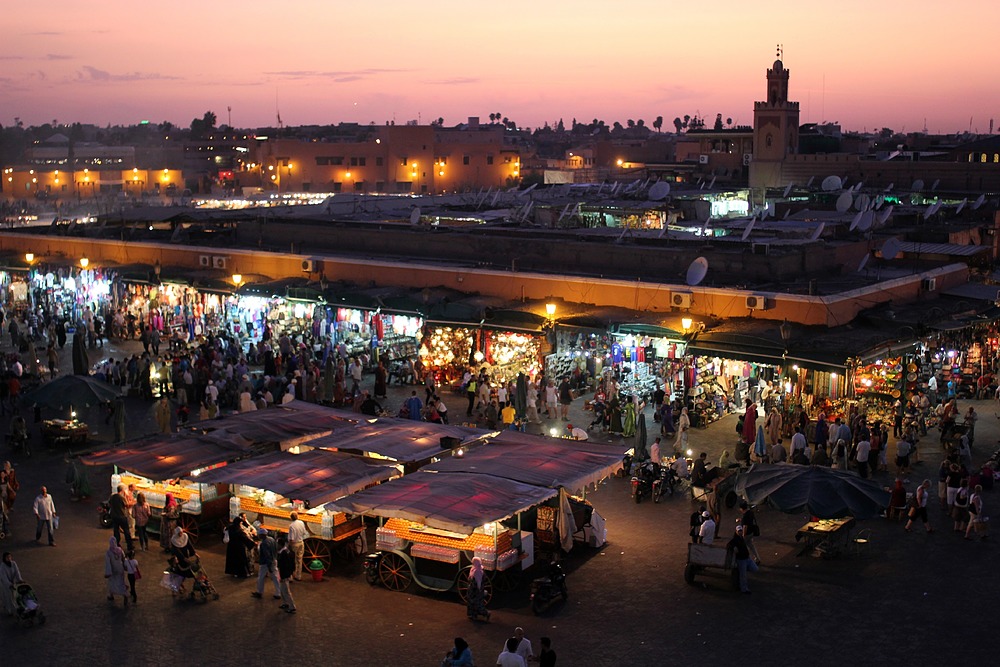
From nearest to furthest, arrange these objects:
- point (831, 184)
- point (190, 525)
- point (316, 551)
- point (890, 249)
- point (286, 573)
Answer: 1. point (286, 573)
2. point (316, 551)
3. point (190, 525)
4. point (890, 249)
5. point (831, 184)

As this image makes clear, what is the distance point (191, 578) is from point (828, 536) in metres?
8.73

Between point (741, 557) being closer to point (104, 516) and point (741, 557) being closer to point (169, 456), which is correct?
point (169, 456)

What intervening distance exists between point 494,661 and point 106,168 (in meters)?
103

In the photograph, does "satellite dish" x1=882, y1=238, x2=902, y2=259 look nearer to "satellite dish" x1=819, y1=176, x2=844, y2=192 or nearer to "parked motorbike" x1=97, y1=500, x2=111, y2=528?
"parked motorbike" x1=97, y1=500, x2=111, y2=528

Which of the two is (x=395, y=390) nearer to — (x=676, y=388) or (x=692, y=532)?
(x=676, y=388)

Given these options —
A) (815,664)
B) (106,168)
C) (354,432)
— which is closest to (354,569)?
(354,432)

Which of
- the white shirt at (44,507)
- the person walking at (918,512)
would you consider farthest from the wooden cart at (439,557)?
the person walking at (918,512)

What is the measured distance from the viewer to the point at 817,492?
1589 centimetres

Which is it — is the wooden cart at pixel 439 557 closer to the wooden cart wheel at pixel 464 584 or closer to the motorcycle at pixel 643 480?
the wooden cart wheel at pixel 464 584

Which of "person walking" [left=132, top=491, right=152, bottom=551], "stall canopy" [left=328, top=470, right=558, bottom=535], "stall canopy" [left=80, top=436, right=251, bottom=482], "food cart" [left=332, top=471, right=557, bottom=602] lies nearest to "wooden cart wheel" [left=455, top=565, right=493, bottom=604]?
"food cart" [left=332, top=471, right=557, bottom=602]

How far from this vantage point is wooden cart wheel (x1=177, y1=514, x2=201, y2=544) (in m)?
17.0

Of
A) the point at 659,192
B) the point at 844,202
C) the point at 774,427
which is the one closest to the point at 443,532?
the point at 774,427

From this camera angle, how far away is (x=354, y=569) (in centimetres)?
1598

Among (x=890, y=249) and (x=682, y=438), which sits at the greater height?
(x=890, y=249)
